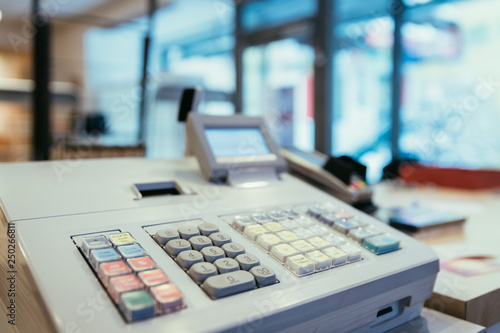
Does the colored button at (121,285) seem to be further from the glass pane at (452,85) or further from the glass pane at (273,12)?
the glass pane at (273,12)

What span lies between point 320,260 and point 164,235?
204 mm

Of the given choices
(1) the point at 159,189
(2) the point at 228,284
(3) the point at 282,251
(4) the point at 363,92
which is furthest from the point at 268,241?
(4) the point at 363,92

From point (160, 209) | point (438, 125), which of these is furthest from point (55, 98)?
point (438, 125)

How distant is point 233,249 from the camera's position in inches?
19.8

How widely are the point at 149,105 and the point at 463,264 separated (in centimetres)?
297

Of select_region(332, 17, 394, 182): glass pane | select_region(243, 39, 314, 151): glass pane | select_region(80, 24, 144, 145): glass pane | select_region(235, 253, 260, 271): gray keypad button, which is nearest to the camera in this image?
select_region(235, 253, 260, 271): gray keypad button

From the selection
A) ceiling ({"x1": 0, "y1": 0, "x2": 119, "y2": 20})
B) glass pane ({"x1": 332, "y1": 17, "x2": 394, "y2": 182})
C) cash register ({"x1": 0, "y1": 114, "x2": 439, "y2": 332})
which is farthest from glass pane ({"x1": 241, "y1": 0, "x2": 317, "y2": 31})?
cash register ({"x1": 0, "y1": 114, "x2": 439, "y2": 332})

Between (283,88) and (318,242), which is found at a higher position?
(283,88)

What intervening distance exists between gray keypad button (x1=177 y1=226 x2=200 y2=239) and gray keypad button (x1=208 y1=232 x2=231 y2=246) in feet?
0.07

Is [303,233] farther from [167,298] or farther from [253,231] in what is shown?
[167,298]

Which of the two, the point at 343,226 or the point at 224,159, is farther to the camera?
the point at 224,159

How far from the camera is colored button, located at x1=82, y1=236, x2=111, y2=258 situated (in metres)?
0.45

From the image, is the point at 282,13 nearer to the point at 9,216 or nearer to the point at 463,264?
the point at 463,264

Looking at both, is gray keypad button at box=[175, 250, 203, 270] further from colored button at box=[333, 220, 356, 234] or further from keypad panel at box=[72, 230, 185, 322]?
colored button at box=[333, 220, 356, 234]
